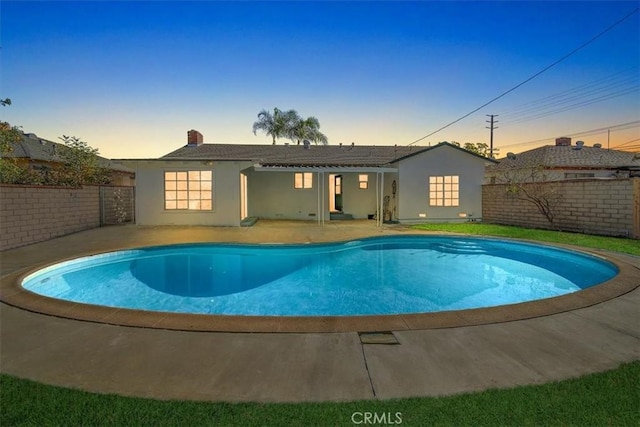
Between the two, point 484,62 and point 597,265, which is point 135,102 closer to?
point 484,62

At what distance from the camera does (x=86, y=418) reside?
2094mm

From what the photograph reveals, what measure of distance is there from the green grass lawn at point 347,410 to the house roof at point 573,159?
2070cm

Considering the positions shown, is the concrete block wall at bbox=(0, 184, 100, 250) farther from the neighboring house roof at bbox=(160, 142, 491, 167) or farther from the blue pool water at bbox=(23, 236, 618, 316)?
the neighboring house roof at bbox=(160, 142, 491, 167)

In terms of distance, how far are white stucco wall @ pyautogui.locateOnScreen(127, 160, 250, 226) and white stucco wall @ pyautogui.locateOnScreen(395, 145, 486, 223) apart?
8171mm

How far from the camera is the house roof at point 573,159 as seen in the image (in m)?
20.4

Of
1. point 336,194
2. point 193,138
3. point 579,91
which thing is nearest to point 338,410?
point 336,194

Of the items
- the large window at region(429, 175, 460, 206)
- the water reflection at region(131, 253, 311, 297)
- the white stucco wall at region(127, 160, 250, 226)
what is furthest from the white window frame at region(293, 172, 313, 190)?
the water reflection at region(131, 253, 311, 297)

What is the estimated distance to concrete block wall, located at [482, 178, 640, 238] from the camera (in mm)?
10578

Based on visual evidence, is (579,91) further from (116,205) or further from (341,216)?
(116,205)

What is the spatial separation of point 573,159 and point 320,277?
71.9ft

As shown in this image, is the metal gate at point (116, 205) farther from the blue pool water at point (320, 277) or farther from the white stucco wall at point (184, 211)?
the blue pool water at point (320, 277)

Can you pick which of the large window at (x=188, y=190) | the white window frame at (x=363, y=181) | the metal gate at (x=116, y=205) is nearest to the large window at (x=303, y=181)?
the white window frame at (x=363, y=181)

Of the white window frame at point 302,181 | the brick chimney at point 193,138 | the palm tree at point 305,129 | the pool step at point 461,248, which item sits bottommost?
the pool step at point 461,248

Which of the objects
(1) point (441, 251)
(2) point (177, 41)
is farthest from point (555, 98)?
(2) point (177, 41)
